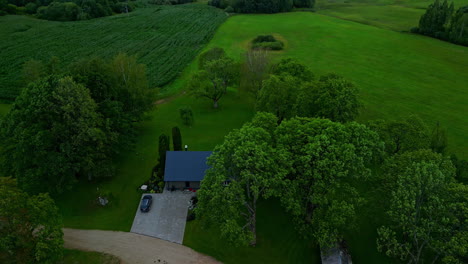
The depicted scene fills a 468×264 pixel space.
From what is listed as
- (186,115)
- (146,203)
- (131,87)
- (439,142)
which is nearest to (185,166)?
(146,203)

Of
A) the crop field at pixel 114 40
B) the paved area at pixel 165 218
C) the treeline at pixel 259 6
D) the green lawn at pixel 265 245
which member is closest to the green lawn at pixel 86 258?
the paved area at pixel 165 218

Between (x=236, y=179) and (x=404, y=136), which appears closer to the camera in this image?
(x=236, y=179)

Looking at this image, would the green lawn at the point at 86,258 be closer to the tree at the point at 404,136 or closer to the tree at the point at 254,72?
the tree at the point at 404,136

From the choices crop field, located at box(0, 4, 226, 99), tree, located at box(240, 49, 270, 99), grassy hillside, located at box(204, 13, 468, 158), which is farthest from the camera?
crop field, located at box(0, 4, 226, 99)

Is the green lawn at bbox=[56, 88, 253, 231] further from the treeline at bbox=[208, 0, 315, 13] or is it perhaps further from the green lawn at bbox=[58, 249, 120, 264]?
the treeline at bbox=[208, 0, 315, 13]

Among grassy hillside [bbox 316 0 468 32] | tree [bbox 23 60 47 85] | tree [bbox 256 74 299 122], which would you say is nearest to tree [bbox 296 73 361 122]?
tree [bbox 256 74 299 122]

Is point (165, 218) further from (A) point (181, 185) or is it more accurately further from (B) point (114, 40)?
(B) point (114, 40)

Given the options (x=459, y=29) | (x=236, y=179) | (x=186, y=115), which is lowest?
(x=186, y=115)
